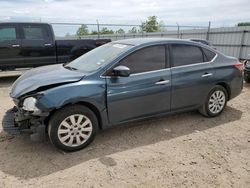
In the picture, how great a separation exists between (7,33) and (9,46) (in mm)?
415

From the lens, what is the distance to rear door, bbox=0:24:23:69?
789 centimetres

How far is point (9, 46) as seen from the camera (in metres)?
7.96

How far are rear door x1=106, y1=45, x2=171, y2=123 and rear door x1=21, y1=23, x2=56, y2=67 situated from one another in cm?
541

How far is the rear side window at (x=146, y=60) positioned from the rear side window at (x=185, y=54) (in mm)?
249

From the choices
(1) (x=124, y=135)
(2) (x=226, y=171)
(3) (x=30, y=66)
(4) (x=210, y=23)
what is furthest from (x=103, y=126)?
(4) (x=210, y=23)

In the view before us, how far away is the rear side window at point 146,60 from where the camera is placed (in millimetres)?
3967

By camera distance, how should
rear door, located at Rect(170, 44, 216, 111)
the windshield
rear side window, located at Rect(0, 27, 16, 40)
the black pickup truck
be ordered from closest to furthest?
the windshield, rear door, located at Rect(170, 44, 216, 111), rear side window, located at Rect(0, 27, 16, 40), the black pickup truck

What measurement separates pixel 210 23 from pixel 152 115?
14.5 metres

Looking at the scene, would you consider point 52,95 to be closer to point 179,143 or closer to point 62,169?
point 62,169

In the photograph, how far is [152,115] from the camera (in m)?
4.20

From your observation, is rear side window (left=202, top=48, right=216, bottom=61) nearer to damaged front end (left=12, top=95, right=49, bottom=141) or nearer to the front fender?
the front fender

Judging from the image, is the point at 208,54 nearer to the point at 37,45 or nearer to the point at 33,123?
the point at 33,123

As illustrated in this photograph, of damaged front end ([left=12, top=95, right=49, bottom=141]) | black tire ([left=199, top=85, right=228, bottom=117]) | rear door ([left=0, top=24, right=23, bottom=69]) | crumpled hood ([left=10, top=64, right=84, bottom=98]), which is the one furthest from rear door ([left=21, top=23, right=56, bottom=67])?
→ black tire ([left=199, top=85, right=228, bottom=117])

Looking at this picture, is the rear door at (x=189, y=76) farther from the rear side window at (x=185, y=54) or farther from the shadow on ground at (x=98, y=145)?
the shadow on ground at (x=98, y=145)
